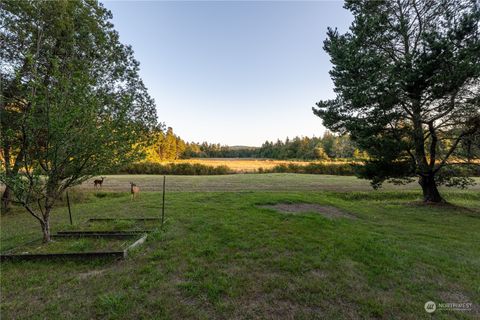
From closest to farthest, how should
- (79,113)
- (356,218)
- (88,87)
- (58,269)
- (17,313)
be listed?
(17,313) < (58,269) < (79,113) < (88,87) < (356,218)

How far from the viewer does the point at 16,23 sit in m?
8.67

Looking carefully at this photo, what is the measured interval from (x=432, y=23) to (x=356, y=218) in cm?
1084

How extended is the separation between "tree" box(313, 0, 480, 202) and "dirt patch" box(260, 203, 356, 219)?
3.72 m

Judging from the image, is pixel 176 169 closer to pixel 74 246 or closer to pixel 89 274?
pixel 74 246

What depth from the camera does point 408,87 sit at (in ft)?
31.6

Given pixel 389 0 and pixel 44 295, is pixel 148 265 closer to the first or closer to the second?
pixel 44 295

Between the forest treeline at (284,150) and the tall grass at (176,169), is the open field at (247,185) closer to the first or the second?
the tall grass at (176,169)

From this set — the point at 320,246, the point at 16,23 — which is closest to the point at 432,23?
the point at 320,246

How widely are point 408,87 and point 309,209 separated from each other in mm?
7230

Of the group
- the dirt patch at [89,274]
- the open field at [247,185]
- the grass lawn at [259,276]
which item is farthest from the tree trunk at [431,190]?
the dirt patch at [89,274]

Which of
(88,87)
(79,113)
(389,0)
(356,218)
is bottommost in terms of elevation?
(356,218)

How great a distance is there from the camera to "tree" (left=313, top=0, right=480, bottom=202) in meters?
8.85

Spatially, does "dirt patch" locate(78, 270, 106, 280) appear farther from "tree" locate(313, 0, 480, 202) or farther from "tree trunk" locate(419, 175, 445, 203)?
"tree trunk" locate(419, 175, 445, 203)

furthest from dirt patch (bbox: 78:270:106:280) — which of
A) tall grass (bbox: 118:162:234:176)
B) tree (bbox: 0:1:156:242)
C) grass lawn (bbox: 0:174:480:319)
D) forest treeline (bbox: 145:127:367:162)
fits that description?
forest treeline (bbox: 145:127:367:162)
